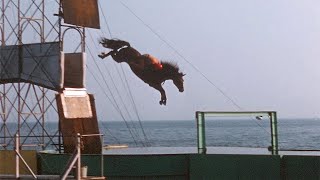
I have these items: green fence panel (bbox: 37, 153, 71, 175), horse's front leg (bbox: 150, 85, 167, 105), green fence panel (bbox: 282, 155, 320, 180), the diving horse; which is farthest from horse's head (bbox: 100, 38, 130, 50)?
green fence panel (bbox: 282, 155, 320, 180)

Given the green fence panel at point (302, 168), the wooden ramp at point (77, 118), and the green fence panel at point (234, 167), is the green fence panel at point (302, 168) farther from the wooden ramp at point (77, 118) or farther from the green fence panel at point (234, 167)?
the wooden ramp at point (77, 118)

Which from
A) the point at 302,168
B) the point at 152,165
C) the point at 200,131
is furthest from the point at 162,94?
the point at 302,168

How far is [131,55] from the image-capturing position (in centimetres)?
2891

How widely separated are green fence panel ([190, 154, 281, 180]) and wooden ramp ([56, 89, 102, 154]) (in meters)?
4.98

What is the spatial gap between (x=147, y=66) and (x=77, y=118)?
4.17 meters

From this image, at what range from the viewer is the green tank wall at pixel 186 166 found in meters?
21.8

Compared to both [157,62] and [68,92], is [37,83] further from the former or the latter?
[157,62]

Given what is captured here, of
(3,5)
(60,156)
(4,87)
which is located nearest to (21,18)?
(3,5)

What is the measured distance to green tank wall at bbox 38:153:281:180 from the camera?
857 inches

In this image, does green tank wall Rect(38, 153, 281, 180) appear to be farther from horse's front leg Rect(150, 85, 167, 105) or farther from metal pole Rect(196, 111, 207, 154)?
horse's front leg Rect(150, 85, 167, 105)

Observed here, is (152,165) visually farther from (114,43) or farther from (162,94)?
(114,43)

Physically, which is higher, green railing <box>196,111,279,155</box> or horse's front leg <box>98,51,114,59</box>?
horse's front leg <box>98,51,114,59</box>

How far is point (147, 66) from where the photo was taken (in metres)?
28.4

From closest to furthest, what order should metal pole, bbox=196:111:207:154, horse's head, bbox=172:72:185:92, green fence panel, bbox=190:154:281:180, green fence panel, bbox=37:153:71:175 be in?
green fence panel, bbox=190:154:281:180 < metal pole, bbox=196:111:207:154 < green fence panel, bbox=37:153:71:175 < horse's head, bbox=172:72:185:92
